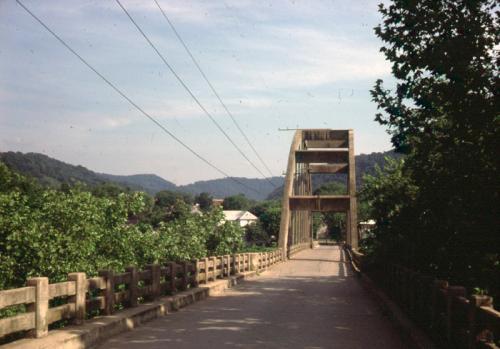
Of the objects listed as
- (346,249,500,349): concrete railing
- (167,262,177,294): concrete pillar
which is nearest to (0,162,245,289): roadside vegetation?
(167,262,177,294): concrete pillar

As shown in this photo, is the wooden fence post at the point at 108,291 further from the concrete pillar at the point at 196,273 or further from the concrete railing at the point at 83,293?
the concrete pillar at the point at 196,273

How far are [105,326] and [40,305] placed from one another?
1934 mm

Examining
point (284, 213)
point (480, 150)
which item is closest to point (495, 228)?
point (480, 150)

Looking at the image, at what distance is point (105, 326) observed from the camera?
1044cm

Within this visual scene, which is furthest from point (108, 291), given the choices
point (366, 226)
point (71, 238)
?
point (366, 226)

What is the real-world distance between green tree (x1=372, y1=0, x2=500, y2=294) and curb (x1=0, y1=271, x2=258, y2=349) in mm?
6129

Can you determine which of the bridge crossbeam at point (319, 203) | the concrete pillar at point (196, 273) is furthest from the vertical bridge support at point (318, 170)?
the concrete pillar at point (196, 273)

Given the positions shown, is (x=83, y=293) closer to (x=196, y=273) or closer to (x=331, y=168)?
(x=196, y=273)

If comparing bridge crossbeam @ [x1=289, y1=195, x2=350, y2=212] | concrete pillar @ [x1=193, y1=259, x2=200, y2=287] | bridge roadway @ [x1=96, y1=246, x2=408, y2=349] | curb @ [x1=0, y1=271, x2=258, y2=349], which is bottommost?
bridge roadway @ [x1=96, y1=246, x2=408, y2=349]

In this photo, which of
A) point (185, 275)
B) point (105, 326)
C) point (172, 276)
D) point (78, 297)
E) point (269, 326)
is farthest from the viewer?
point (185, 275)

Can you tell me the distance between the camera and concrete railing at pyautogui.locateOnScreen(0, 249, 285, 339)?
8.27 meters

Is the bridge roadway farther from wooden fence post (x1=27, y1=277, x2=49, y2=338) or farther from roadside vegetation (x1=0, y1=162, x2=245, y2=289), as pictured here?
roadside vegetation (x1=0, y1=162, x2=245, y2=289)

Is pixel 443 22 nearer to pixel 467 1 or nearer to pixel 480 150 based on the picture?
pixel 467 1

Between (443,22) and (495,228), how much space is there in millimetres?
3939
